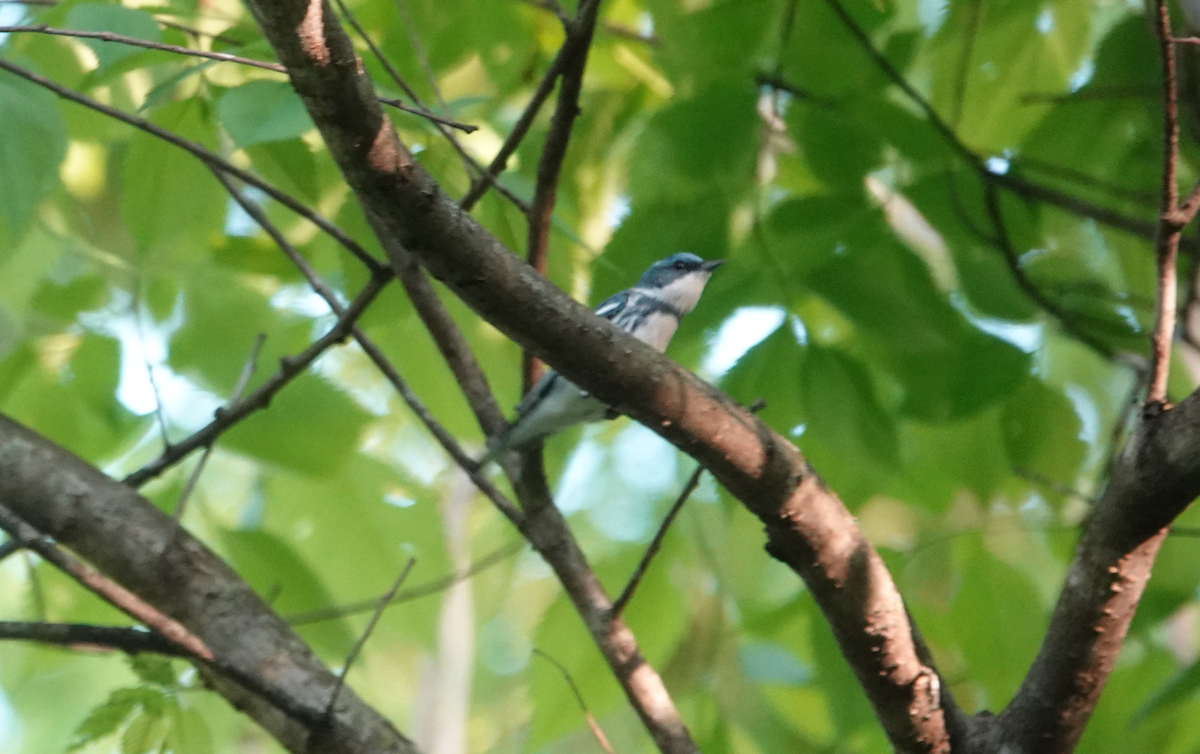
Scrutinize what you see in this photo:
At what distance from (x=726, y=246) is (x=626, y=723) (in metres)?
1.60

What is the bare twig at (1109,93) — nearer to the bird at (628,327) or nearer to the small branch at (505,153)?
the bird at (628,327)

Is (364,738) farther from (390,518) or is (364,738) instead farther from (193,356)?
(193,356)

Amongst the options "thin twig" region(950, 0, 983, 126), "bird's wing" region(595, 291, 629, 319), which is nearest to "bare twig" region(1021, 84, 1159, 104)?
"thin twig" region(950, 0, 983, 126)

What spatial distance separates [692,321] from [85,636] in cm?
145

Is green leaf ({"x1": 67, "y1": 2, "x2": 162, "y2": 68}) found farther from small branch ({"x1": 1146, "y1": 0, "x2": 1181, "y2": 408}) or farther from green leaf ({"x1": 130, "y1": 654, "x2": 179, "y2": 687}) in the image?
small branch ({"x1": 1146, "y1": 0, "x2": 1181, "y2": 408})

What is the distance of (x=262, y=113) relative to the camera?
6.31 ft

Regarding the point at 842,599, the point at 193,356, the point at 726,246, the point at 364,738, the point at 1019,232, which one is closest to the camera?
the point at 842,599

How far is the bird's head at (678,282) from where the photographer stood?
2.89 metres

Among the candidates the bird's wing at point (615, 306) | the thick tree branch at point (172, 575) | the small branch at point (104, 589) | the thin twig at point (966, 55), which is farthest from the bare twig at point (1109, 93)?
the small branch at point (104, 589)

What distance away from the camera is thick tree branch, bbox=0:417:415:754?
212 cm

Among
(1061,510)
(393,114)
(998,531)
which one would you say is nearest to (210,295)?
(393,114)

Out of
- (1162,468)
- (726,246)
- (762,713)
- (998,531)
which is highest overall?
(726,246)

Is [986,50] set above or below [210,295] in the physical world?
above

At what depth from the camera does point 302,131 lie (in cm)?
184
